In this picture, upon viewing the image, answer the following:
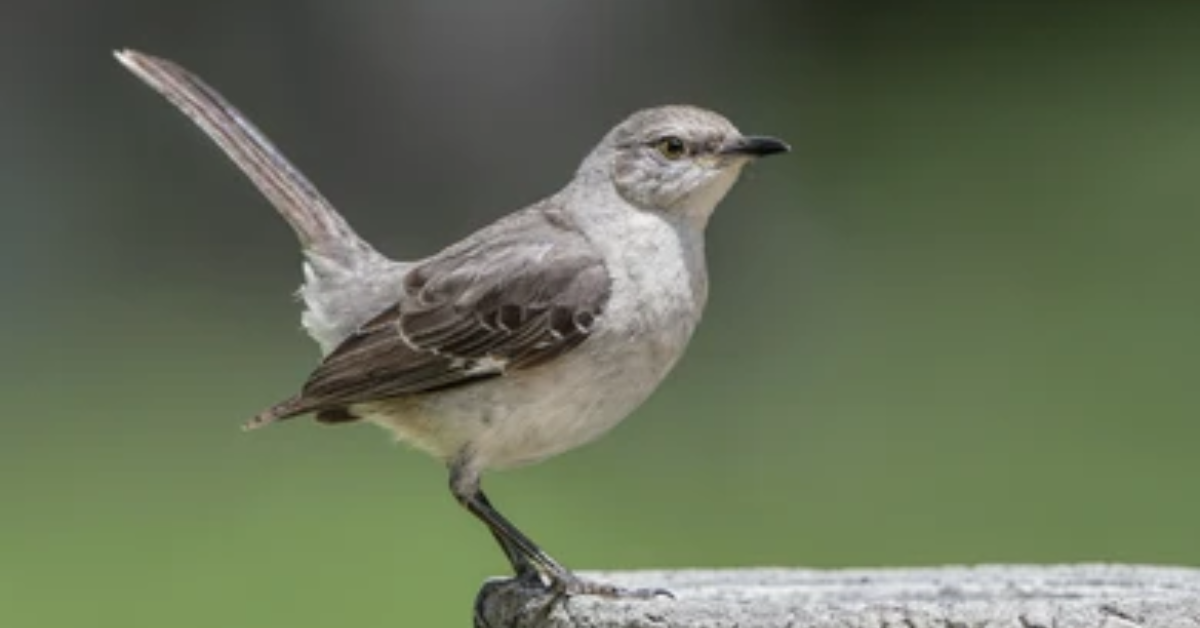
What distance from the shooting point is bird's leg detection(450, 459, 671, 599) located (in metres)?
4.54

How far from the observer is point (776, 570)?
17.0 ft

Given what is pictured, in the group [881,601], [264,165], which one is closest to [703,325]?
[264,165]

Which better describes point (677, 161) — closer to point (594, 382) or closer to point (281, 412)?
point (594, 382)

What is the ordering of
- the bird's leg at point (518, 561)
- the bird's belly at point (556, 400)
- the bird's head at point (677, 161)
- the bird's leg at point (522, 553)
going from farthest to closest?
1. the bird's head at point (677, 161)
2. the bird's belly at point (556, 400)
3. the bird's leg at point (518, 561)
4. the bird's leg at point (522, 553)

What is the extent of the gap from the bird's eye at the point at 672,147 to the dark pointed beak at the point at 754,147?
0.09 metres

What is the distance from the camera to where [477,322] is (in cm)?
526

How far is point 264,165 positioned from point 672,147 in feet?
3.12

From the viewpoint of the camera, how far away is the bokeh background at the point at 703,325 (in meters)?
9.19

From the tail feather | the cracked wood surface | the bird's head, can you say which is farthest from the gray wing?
the cracked wood surface

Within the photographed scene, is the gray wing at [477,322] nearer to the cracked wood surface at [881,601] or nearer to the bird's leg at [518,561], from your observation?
the bird's leg at [518,561]

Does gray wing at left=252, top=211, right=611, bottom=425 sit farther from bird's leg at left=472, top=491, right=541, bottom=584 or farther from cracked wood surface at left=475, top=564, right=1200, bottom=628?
cracked wood surface at left=475, top=564, right=1200, bottom=628

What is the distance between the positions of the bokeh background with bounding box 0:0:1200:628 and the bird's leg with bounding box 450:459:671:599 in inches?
114

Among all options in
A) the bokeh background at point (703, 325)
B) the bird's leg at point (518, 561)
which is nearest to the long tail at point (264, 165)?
the bird's leg at point (518, 561)

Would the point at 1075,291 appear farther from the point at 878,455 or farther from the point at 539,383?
the point at 539,383
